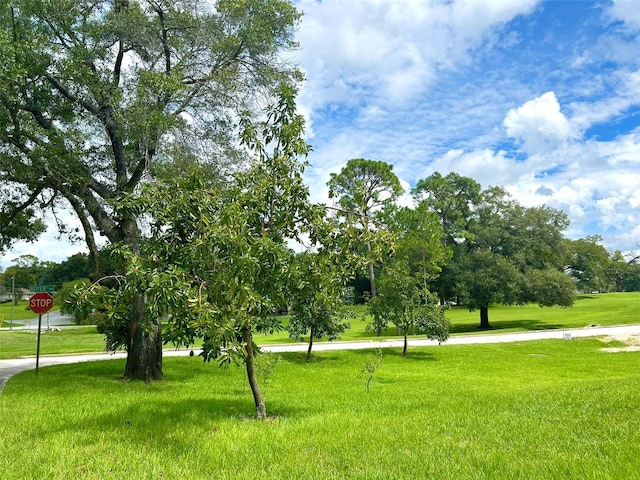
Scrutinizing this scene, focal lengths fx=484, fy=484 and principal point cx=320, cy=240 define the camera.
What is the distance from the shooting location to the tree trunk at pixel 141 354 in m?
12.6

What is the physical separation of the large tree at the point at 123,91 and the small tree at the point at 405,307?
422 inches

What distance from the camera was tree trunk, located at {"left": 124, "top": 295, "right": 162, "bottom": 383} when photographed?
41.3 ft

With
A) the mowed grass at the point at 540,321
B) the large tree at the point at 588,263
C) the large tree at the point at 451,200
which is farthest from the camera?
the large tree at the point at 588,263

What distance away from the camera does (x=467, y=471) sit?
4.55 meters

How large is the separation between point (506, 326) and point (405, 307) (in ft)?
76.1

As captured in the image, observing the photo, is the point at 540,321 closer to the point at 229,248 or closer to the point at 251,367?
the point at 251,367

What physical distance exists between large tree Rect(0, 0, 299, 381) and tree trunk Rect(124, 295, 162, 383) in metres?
0.03

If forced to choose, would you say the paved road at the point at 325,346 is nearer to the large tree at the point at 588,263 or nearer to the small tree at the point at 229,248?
the small tree at the point at 229,248

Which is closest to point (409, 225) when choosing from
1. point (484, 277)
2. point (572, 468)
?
point (484, 277)

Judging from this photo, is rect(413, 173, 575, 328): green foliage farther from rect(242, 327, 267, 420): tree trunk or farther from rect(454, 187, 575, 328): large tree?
rect(242, 327, 267, 420): tree trunk

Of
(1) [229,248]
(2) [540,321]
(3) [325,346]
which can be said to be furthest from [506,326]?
(1) [229,248]

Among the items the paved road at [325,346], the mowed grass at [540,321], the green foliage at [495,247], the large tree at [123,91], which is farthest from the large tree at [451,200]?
the large tree at [123,91]

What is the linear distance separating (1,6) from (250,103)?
6.44 metres

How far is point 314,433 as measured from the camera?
6352 millimetres
